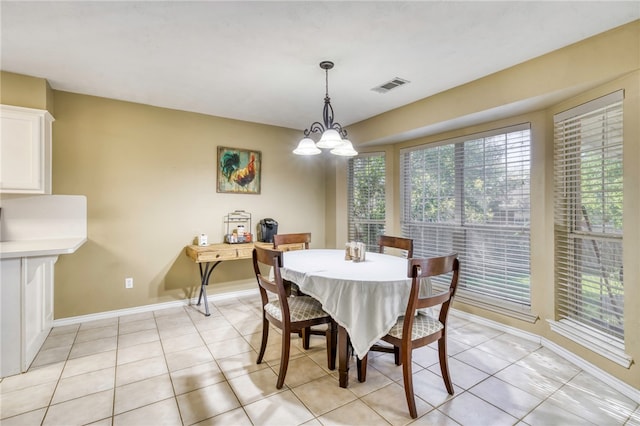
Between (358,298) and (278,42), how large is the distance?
1909 mm

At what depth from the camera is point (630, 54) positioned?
1997mm

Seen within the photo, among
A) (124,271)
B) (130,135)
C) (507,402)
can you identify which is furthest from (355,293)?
(130,135)

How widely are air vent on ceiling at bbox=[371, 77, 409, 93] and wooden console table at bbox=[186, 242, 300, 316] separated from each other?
6.65ft

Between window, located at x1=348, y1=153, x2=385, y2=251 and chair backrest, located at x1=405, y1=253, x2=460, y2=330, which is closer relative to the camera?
chair backrest, located at x1=405, y1=253, x2=460, y2=330

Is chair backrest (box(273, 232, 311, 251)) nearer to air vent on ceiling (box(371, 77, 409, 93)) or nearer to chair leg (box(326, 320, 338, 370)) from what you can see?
chair leg (box(326, 320, 338, 370))

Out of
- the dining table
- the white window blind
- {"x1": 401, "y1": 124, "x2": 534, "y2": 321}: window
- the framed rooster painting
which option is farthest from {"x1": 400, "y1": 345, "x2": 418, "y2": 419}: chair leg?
the framed rooster painting

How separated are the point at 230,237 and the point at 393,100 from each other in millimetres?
2627

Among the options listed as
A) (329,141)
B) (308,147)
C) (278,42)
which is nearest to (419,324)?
(329,141)

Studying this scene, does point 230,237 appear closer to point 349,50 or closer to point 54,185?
point 54,185

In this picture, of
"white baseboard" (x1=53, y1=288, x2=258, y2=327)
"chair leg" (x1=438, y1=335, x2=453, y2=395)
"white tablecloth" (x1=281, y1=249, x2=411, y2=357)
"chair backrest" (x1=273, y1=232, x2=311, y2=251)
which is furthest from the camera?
"white baseboard" (x1=53, y1=288, x2=258, y2=327)

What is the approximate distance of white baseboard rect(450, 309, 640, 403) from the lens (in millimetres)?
2033

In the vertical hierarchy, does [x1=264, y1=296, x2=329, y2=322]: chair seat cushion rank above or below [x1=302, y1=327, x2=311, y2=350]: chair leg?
above

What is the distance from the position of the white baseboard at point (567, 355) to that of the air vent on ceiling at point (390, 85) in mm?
2570

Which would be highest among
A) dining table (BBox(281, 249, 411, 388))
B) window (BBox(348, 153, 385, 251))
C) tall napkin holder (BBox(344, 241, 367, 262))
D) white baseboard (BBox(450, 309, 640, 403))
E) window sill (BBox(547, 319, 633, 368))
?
window (BBox(348, 153, 385, 251))
